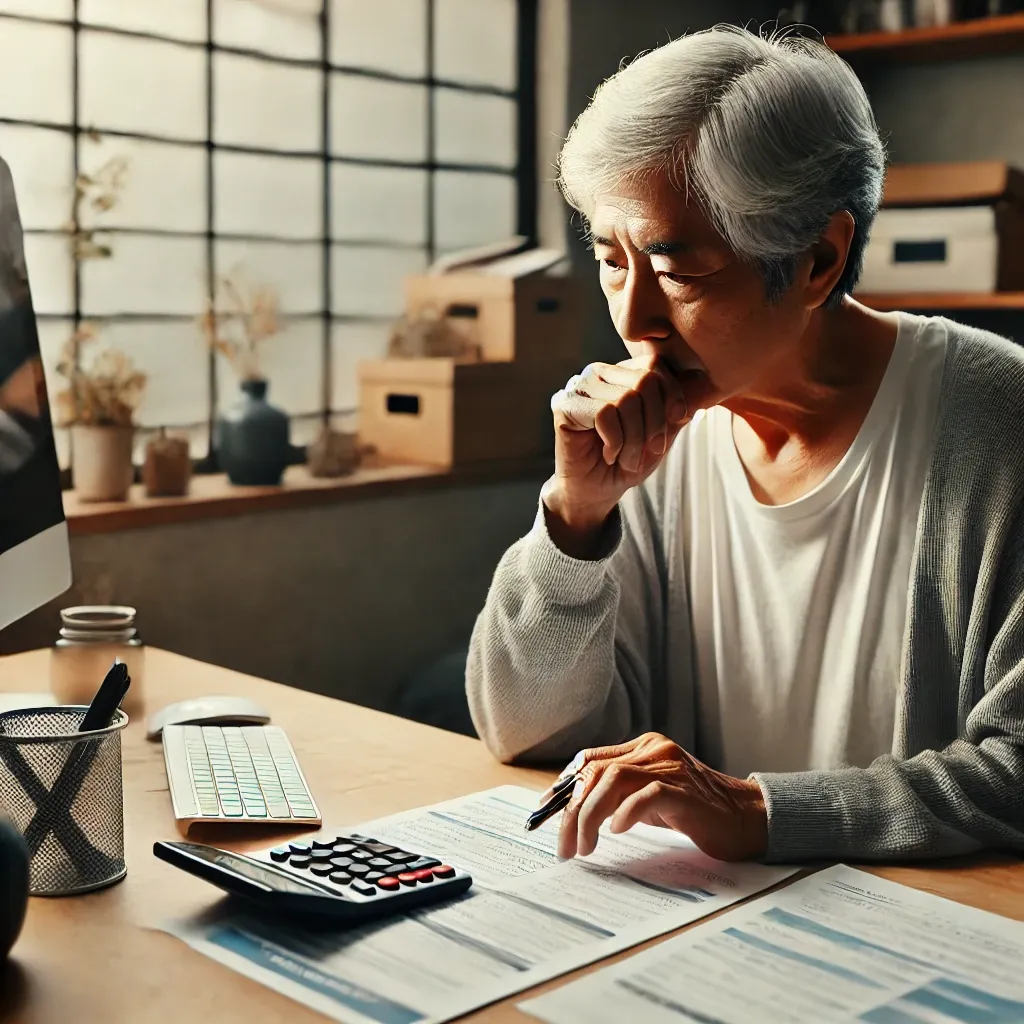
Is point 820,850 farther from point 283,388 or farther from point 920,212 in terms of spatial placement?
point 920,212

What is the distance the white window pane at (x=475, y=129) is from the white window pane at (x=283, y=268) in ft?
1.52

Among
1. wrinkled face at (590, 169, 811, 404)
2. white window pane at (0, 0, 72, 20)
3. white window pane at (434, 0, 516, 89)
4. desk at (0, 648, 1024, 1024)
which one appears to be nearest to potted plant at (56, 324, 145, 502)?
white window pane at (0, 0, 72, 20)

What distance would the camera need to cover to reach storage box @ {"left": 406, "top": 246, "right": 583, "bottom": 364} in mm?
2943

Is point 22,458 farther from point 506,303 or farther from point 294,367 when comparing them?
point 506,303

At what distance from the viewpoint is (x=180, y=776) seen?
1220 millimetres

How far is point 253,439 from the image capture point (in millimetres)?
2582

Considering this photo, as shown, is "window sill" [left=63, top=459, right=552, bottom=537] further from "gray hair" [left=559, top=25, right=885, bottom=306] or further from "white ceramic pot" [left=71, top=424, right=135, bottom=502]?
"gray hair" [left=559, top=25, right=885, bottom=306]

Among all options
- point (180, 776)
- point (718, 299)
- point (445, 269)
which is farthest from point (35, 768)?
point (445, 269)

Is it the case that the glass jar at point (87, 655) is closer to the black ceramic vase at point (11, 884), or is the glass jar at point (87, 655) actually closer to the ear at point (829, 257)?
the black ceramic vase at point (11, 884)

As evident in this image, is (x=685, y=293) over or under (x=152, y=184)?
under

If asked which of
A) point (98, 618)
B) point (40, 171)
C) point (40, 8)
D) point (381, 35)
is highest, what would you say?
point (381, 35)

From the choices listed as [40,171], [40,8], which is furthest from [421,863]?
[40,8]

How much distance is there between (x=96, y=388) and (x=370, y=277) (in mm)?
813

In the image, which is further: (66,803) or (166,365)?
(166,365)
